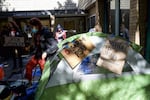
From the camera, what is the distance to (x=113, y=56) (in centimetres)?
373

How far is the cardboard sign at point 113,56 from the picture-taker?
12.1 feet

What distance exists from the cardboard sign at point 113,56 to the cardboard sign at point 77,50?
0.19 metres

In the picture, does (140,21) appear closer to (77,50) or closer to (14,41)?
(77,50)

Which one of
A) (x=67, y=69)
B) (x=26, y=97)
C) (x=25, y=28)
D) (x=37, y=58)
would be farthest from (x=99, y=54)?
(x=25, y=28)

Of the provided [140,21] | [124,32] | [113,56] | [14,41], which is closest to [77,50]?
[113,56]

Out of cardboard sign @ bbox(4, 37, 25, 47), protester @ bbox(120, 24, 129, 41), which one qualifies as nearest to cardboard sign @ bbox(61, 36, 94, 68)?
protester @ bbox(120, 24, 129, 41)

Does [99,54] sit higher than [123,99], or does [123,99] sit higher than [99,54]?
[99,54]

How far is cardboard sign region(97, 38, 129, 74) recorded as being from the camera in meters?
3.69

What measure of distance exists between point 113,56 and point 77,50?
48cm

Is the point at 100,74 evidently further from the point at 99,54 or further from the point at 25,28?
the point at 25,28

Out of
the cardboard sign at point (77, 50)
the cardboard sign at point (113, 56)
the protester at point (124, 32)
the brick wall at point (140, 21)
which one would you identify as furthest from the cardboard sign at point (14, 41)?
the cardboard sign at point (113, 56)

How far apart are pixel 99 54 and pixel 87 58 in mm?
165

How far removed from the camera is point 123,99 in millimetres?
3756

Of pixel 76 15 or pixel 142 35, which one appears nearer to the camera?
pixel 142 35
